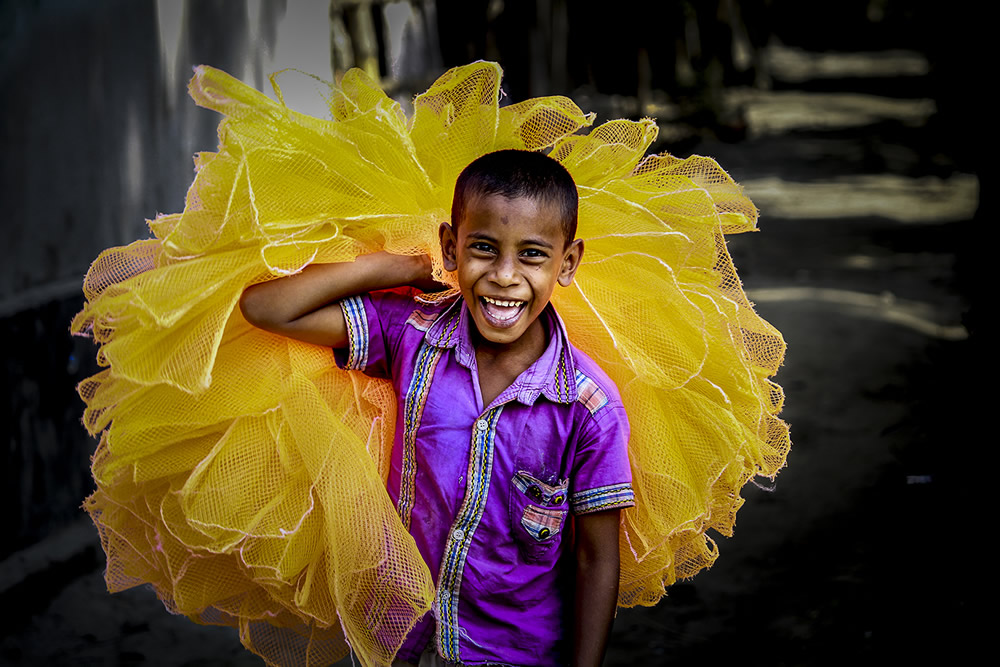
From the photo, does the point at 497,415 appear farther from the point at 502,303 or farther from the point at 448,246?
the point at 448,246

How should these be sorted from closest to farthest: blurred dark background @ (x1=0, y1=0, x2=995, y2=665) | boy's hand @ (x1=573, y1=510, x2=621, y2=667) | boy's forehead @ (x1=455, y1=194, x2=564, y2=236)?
boy's forehead @ (x1=455, y1=194, x2=564, y2=236) → boy's hand @ (x1=573, y1=510, x2=621, y2=667) → blurred dark background @ (x1=0, y1=0, x2=995, y2=665)

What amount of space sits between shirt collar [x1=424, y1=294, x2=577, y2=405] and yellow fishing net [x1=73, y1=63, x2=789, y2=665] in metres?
0.11

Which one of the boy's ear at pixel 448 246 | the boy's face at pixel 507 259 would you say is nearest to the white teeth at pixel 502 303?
the boy's face at pixel 507 259

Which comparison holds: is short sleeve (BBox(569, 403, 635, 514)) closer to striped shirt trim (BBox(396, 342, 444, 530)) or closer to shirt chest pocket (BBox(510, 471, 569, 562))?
shirt chest pocket (BBox(510, 471, 569, 562))

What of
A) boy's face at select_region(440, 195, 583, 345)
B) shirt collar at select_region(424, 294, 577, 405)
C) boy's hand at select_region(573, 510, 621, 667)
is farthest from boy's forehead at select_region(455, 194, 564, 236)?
boy's hand at select_region(573, 510, 621, 667)

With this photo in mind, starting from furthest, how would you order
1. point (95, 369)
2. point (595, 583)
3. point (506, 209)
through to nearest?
point (95, 369) < point (595, 583) < point (506, 209)

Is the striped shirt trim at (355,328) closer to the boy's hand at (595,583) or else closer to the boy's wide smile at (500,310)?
the boy's wide smile at (500,310)

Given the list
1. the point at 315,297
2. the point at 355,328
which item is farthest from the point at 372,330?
the point at 315,297

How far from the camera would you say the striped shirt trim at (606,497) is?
78.2 inches

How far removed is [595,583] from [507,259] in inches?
27.2

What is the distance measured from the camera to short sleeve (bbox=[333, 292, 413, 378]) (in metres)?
2.09

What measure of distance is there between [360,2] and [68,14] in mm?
4344

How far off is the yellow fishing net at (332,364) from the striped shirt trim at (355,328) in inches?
3.0

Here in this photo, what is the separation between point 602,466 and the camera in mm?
1998
